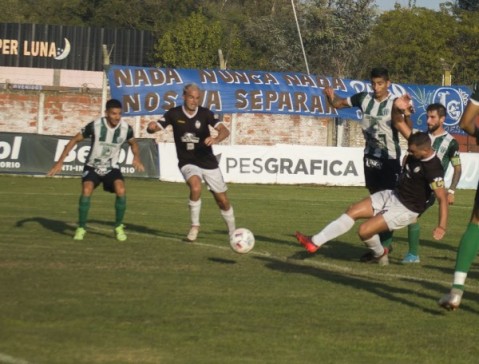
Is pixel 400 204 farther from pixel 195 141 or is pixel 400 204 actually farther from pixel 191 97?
pixel 191 97

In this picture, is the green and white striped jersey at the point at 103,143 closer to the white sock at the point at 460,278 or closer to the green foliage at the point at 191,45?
the white sock at the point at 460,278

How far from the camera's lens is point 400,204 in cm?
1197

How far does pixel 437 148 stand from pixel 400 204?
8.92 feet

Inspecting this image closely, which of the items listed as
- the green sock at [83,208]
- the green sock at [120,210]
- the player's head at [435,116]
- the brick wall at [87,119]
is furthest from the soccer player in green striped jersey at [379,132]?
the brick wall at [87,119]

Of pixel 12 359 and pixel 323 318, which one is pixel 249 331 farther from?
pixel 12 359

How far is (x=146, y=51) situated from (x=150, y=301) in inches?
2508

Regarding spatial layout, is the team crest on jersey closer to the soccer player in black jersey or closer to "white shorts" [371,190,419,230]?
"white shorts" [371,190,419,230]

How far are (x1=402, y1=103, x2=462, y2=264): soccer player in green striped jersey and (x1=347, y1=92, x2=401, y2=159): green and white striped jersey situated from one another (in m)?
0.61

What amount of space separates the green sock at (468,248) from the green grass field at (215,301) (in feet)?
1.51

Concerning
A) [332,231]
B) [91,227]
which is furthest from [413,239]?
[91,227]

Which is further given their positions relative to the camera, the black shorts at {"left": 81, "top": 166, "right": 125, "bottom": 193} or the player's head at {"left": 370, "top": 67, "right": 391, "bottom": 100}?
the black shorts at {"left": 81, "top": 166, "right": 125, "bottom": 193}

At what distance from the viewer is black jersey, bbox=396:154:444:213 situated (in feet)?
38.2

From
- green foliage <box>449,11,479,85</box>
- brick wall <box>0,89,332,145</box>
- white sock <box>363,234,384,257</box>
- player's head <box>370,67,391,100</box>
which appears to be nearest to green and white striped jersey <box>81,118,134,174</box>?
player's head <box>370,67,391,100</box>

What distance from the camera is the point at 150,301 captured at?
385 inches
